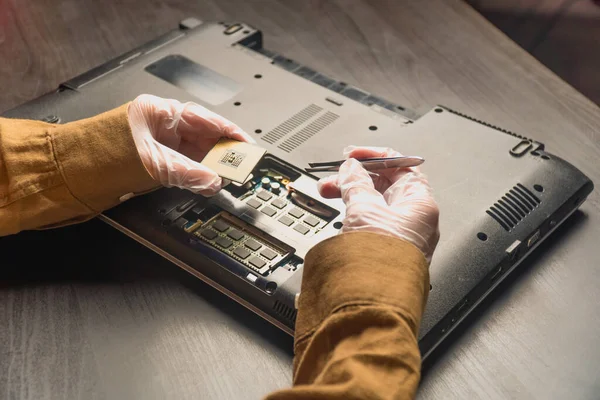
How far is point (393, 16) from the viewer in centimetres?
181

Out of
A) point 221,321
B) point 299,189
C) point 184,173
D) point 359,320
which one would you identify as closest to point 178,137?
point 184,173

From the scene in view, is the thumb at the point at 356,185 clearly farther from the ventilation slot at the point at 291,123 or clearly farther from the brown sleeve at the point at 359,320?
the ventilation slot at the point at 291,123

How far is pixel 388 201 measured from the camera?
101 centimetres

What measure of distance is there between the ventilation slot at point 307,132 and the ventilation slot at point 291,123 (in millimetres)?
17

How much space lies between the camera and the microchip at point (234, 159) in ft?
3.51

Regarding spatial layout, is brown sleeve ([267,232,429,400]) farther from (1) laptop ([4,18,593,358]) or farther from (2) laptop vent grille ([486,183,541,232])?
(2) laptop vent grille ([486,183,541,232])

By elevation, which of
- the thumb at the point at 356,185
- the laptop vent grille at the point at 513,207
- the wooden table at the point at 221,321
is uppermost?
the laptop vent grille at the point at 513,207

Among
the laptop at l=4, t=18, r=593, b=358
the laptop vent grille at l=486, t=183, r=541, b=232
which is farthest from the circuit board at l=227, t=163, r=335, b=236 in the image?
the laptop vent grille at l=486, t=183, r=541, b=232

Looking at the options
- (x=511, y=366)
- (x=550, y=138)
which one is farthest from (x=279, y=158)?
(x=550, y=138)

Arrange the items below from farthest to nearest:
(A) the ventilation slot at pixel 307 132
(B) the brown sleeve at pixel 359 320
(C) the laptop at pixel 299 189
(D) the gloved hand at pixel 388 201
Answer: (A) the ventilation slot at pixel 307 132 < (C) the laptop at pixel 299 189 < (D) the gloved hand at pixel 388 201 < (B) the brown sleeve at pixel 359 320

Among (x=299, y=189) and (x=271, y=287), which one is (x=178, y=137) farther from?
(x=271, y=287)

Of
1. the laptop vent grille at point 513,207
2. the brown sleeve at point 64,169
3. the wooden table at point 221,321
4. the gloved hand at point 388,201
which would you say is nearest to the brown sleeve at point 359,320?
the gloved hand at point 388,201

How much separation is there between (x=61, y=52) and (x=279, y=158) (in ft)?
2.63

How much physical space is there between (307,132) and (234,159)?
0.19 metres
